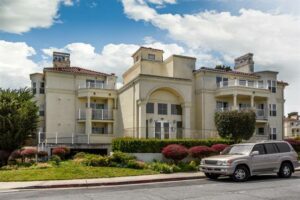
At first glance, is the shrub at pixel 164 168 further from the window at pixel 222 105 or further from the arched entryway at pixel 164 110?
the window at pixel 222 105

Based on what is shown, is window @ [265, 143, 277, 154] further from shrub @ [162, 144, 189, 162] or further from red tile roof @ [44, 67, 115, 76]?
red tile roof @ [44, 67, 115, 76]

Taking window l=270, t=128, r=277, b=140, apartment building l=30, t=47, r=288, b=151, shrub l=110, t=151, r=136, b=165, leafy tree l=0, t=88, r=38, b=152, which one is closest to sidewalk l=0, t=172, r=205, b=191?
shrub l=110, t=151, r=136, b=165

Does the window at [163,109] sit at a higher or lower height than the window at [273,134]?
higher

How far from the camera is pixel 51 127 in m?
36.9

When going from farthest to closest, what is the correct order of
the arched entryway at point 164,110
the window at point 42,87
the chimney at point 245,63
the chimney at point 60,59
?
the chimney at point 245,63 → the chimney at point 60,59 → the window at point 42,87 → the arched entryway at point 164,110

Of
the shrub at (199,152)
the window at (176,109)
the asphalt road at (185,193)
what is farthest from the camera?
the window at (176,109)

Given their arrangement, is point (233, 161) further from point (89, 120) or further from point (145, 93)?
point (89, 120)

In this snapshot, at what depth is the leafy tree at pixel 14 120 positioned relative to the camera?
24750 mm

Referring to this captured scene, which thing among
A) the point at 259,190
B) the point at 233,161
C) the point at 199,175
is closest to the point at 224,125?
the point at 199,175

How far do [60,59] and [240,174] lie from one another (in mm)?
32522

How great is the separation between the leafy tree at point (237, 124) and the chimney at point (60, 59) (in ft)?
74.7

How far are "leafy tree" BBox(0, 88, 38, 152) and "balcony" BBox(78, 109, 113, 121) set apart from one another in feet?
35.9

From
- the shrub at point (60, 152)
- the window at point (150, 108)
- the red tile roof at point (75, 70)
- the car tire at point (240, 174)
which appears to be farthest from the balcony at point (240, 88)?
the car tire at point (240, 174)

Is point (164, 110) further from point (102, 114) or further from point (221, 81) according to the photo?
point (221, 81)
